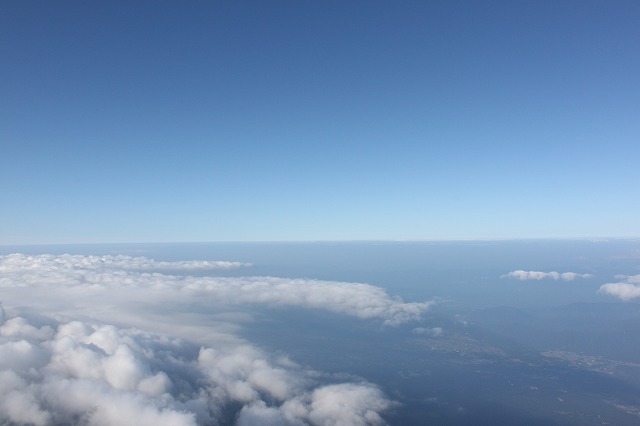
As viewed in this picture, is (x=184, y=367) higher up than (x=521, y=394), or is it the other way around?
A: (x=184, y=367)

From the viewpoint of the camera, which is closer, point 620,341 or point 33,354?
point 33,354

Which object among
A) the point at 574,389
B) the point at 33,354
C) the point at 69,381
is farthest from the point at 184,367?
the point at 574,389

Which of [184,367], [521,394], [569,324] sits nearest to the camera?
[184,367]

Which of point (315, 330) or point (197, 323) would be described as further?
point (315, 330)

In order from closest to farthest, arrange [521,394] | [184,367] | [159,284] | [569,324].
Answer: [184,367], [521,394], [569,324], [159,284]

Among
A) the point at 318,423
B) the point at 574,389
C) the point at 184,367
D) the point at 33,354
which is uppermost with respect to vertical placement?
the point at 33,354

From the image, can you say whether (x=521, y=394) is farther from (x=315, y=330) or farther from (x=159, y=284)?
(x=159, y=284)

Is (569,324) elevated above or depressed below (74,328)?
below

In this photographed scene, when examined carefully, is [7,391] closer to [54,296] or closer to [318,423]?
[318,423]

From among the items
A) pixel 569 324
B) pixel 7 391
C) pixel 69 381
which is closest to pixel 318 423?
pixel 69 381
